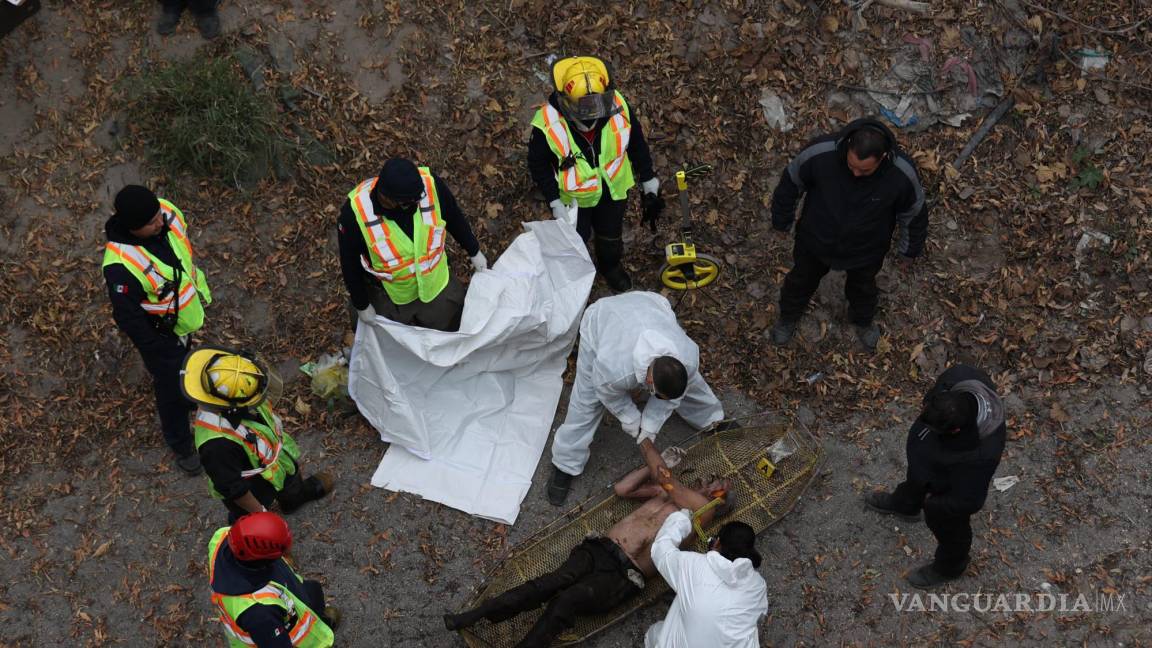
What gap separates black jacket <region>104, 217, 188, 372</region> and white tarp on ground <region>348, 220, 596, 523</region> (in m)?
1.12

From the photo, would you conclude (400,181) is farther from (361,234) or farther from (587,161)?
(587,161)

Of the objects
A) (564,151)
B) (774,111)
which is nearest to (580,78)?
(564,151)

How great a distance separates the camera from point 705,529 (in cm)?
530

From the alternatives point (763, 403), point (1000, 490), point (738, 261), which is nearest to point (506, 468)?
point (763, 403)

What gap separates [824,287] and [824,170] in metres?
1.42

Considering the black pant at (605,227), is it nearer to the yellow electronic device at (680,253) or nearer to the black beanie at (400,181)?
the yellow electronic device at (680,253)

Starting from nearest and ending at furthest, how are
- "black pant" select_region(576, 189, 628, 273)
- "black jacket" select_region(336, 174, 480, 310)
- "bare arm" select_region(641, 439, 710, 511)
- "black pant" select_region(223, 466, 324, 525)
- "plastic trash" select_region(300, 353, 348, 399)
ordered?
1. "black pant" select_region(223, 466, 324, 525)
2. "black jacket" select_region(336, 174, 480, 310)
3. "bare arm" select_region(641, 439, 710, 511)
4. "black pant" select_region(576, 189, 628, 273)
5. "plastic trash" select_region(300, 353, 348, 399)

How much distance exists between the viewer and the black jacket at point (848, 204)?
16.2 ft

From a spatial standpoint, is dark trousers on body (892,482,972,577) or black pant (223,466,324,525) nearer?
dark trousers on body (892,482,972,577)

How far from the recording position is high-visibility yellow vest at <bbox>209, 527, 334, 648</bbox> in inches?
155

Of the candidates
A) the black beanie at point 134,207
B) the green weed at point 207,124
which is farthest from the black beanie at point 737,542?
the green weed at point 207,124

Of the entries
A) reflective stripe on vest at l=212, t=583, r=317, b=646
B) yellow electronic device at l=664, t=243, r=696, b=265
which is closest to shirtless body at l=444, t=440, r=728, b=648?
reflective stripe on vest at l=212, t=583, r=317, b=646

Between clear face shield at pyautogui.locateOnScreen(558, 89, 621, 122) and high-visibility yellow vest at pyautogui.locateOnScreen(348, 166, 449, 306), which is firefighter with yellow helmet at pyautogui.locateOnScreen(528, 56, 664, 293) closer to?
clear face shield at pyautogui.locateOnScreen(558, 89, 621, 122)

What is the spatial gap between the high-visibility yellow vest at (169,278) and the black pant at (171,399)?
0.56ft
